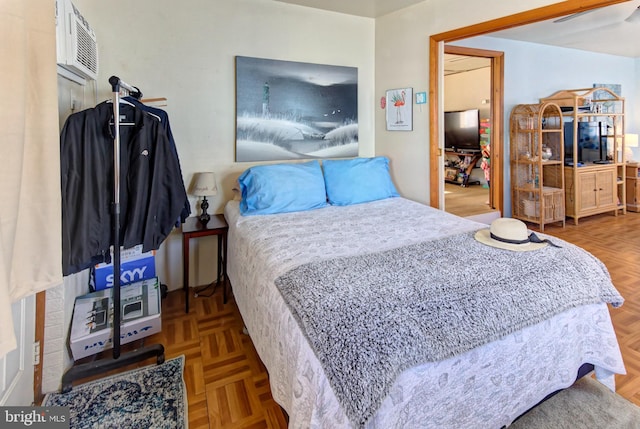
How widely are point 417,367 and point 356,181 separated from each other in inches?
79.0

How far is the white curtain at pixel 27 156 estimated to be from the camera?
2.98 ft

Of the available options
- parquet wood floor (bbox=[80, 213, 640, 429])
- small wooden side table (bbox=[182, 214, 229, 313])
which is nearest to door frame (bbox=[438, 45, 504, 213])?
parquet wood floor (bbox=[80, 213, 640, 429])

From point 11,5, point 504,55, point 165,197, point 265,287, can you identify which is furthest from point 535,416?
point 504,55

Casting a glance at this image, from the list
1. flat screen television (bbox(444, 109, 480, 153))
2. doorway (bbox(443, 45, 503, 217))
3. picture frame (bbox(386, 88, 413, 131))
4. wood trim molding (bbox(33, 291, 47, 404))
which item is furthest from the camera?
flat screen television (bbox(444, 109, 480, 153))

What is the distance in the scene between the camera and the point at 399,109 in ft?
10.9

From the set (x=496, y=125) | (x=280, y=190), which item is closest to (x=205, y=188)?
(x=280, y=190)

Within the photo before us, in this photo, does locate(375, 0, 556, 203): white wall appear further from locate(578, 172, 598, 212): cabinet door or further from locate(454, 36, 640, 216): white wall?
locate(578, 172, 598, 212): cabinet door

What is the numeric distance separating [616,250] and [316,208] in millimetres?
3295

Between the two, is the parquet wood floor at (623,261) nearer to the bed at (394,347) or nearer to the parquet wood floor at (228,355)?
the parquet wood floor at (228,355)

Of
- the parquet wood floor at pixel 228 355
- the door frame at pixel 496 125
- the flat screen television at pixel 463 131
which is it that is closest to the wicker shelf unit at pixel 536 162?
the door frame at pixel 496 125

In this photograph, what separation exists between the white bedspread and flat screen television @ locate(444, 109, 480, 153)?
16.8 ft

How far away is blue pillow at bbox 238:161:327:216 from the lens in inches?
102

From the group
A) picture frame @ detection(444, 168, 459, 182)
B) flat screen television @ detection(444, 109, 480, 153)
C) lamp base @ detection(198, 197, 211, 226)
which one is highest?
flat screen television @ detection(444, 109, 480, 153)

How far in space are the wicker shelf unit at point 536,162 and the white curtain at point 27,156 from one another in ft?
16.1
